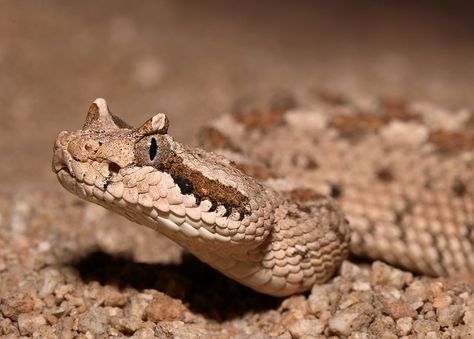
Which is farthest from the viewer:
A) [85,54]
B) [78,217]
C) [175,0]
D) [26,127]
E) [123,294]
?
[175,0]

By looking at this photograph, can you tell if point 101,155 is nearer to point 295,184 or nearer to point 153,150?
point 153,150

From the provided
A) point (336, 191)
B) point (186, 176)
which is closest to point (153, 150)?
point (186, 176)

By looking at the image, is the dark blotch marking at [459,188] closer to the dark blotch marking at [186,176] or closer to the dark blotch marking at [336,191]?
the dark blotch marking at [336,191]

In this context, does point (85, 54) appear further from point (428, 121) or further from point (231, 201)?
point (231, 201)

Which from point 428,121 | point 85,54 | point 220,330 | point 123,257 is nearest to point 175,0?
point 85,54

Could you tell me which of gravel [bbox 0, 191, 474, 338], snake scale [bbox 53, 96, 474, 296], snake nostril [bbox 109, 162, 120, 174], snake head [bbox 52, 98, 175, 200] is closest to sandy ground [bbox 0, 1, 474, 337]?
gravel [bbox 0, 191, 474, 338]
